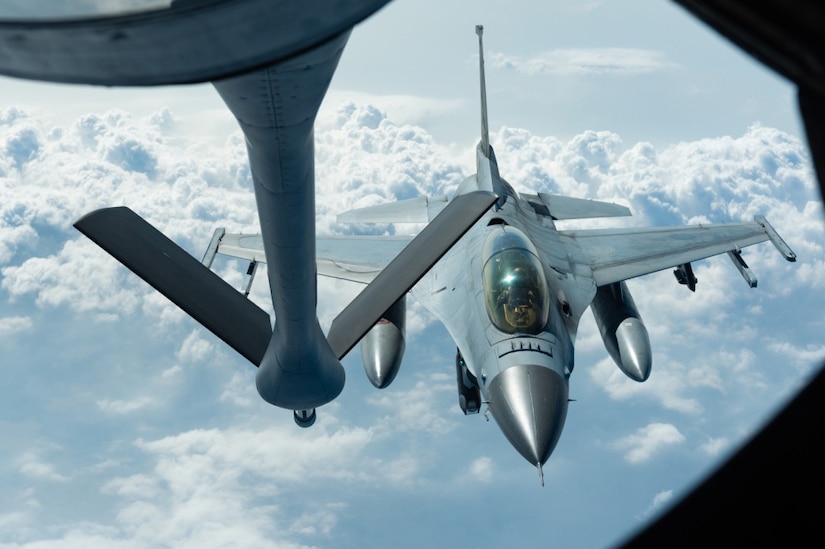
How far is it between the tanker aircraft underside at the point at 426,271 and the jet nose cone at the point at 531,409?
3cm

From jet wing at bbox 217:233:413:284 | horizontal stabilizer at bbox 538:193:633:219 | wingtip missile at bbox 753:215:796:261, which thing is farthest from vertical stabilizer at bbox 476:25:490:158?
wingtip missile at bbox 753:215:796:261

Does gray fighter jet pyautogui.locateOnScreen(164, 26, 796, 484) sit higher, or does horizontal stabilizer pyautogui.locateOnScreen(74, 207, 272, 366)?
horizontal stabilizer pyautogui.locateOnScreen(74, 207, 272, 366)

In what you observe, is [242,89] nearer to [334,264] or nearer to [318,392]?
[318,392]

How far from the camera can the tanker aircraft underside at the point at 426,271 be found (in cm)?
703

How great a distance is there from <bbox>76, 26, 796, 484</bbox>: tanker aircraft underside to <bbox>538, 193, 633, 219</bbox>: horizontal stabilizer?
0.09m

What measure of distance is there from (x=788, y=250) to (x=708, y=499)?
2507cm

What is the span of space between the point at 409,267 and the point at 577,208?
1684 cm

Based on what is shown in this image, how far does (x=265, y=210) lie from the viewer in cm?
754

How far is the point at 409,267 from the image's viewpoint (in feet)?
38.8

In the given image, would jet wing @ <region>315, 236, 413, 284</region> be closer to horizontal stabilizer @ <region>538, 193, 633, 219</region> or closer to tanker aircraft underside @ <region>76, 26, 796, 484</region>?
tanker aircraft underside @ <region>76, 26, 796, 484</region>

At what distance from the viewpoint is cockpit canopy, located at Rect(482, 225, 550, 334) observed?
15289 millimetres

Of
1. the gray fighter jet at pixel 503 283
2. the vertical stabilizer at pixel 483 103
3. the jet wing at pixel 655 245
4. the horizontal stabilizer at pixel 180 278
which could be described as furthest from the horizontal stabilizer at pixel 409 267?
the vertical stabilizer at pixel 483 103

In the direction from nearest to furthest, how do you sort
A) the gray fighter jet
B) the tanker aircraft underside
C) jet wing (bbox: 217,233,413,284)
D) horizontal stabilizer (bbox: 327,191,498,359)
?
the tanker aircraft underside < horizontal stabilizer (bbox: 327,191,498,359) < the gray fighter jet < jet wing (bbox: 217,233,413,284)

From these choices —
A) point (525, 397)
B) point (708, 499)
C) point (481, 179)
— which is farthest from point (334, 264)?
point (708, 499)
